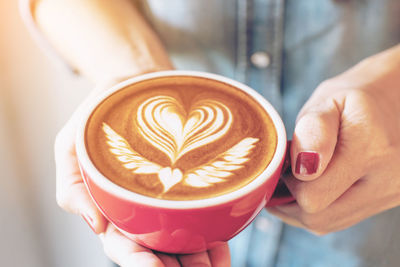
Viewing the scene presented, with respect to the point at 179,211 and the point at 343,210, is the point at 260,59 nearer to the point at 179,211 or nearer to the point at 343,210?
the point at 343,210

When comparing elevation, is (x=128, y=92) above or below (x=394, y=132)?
above

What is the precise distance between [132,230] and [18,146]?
1.03m

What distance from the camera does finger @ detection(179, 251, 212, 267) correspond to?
0.66 m

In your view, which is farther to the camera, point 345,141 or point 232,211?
point 345,141

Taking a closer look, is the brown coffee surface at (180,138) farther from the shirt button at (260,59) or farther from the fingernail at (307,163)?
the shirt button at (260,59)

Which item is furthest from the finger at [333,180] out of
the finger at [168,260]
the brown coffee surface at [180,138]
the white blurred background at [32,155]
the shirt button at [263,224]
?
the white blurred background at [32,155]

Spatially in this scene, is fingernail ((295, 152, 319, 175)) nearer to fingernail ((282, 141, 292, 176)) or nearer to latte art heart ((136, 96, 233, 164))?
fingernail ((282, 141, 292, 176))

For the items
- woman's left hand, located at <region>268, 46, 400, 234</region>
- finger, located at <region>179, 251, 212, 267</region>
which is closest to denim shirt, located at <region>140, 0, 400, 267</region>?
woman's left hand, located at <region>268, 46, 400, 234</region>

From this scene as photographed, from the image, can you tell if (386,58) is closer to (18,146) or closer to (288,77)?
(288,77)

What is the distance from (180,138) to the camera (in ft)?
2.23

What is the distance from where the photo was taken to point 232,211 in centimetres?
57

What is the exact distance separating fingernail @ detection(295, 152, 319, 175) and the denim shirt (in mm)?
359

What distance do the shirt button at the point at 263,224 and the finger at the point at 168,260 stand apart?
476 mm

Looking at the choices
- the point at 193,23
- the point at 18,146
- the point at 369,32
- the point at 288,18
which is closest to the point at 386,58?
the point at 369,32
